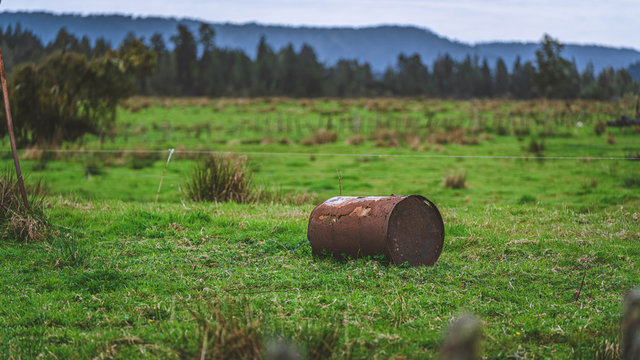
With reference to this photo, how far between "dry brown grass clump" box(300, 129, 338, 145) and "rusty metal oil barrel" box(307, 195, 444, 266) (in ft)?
61.5

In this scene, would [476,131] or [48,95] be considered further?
[476,131]

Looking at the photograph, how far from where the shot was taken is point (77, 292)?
525 cm

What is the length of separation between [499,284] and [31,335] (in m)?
4.18

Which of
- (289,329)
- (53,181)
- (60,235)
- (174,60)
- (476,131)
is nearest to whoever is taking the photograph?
(289,329)

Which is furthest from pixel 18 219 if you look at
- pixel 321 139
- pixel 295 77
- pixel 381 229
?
pixel 295 77

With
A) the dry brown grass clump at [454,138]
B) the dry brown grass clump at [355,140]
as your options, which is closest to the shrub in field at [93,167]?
the dry brown grass clump at [355,140]

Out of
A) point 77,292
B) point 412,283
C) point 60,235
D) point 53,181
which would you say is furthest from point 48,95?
point 412,283

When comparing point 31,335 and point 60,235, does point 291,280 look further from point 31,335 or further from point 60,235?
point 60,235

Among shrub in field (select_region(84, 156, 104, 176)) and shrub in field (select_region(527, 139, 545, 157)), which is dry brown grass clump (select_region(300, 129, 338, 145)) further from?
shrub in field (select_region(84, 156, 104, 176))

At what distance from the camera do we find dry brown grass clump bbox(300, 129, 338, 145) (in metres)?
25.1

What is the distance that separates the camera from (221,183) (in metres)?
11.1

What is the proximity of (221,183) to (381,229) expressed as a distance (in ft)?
19.1

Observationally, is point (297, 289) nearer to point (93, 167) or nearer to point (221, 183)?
point (221, 183)

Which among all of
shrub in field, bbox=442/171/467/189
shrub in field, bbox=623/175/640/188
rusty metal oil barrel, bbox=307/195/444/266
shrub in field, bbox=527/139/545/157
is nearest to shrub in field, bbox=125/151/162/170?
shrub in field, bbox=442/171/467/189
